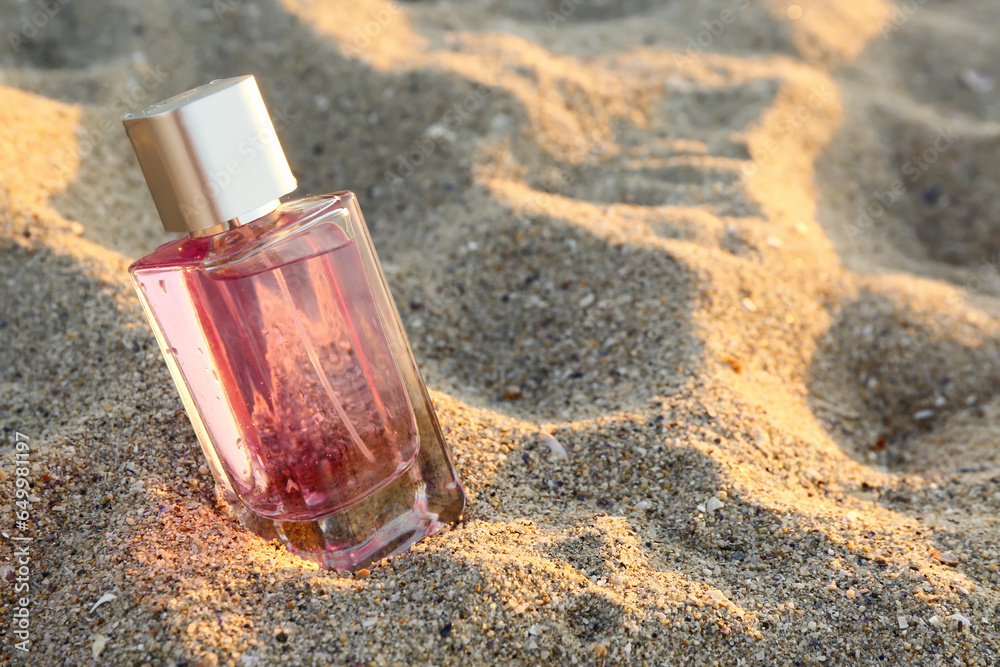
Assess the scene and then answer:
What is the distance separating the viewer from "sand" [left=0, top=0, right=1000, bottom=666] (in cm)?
114

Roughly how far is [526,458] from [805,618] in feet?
1.81

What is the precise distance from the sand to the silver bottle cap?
19.7 inches

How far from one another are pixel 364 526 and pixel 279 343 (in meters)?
0.34

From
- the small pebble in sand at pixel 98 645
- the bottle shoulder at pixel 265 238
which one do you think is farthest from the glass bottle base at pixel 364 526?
the bottle shoulder at pixel 265 238

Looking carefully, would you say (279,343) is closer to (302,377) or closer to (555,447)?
(302,377)

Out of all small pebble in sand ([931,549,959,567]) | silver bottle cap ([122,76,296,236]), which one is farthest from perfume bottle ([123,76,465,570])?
small pebble in sand ([931,549,959,567])

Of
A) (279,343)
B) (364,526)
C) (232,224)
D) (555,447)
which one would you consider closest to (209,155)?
A: (232,224)

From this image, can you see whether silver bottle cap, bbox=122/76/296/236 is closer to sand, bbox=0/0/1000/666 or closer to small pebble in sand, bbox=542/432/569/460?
sand, bbox=0/0/1000/666

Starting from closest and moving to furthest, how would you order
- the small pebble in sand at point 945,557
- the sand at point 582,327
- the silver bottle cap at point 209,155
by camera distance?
1. the silver bottle cap at point 209,155
2. the sand at point 582,327
3. the small pebble in sand at point 945,557

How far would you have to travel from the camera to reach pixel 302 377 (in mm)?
1142

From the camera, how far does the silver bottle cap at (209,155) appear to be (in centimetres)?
101

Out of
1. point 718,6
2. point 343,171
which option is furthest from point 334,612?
point 718,6

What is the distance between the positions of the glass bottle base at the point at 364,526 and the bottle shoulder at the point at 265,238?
15.9 inches

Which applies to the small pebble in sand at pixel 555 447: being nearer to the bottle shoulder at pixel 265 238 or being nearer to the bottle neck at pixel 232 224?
the bottle shoulder at pixel 265 238
